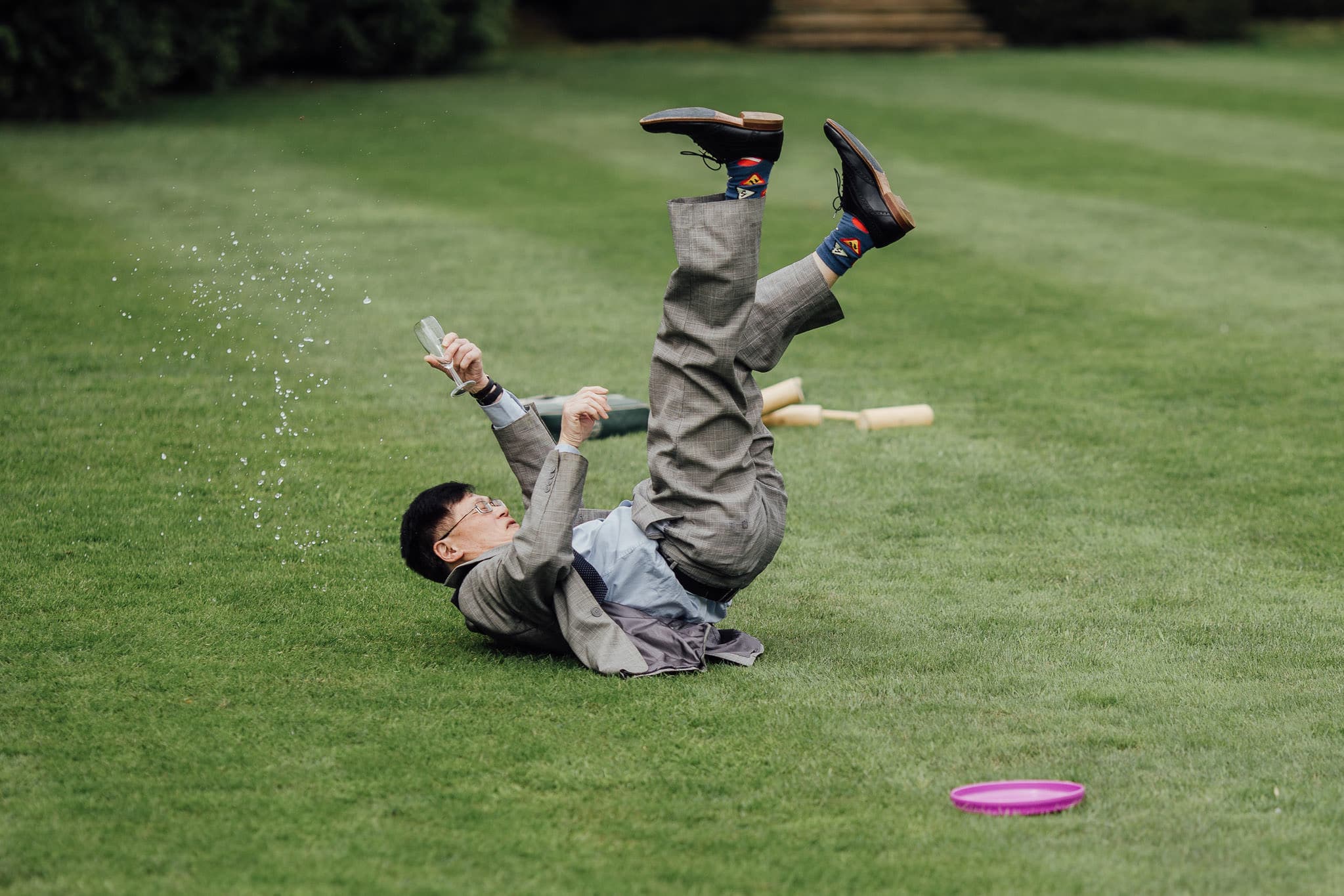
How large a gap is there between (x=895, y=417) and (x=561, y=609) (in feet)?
10.1

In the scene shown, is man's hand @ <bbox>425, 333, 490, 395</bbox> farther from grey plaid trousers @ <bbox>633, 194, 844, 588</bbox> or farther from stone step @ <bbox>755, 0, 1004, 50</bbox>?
stone step @ <bbox>755, 0, 1004, 50</bbox>

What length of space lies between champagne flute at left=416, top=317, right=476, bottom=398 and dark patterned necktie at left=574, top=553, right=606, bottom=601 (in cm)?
61

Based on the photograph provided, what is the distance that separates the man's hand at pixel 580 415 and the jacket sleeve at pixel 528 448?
24 cm

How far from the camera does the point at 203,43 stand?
1755 centimetres

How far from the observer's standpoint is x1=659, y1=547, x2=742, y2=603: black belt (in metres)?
4.44

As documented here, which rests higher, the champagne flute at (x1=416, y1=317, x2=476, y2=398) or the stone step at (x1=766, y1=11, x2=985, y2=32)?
the stone step at (x1=766, y1=11, x2=985, y2=32)

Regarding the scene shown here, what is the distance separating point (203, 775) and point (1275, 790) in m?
2.54

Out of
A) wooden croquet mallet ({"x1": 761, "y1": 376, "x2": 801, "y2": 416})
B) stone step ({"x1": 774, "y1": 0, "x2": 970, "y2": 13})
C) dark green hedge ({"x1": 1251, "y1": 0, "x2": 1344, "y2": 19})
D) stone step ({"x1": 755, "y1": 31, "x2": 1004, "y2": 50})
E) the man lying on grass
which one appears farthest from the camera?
dark green hedge ({"x1": 1251, "y1": 0, "x2": 1344, "y2": 19})

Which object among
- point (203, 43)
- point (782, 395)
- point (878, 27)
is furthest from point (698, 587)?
point (878, 27)

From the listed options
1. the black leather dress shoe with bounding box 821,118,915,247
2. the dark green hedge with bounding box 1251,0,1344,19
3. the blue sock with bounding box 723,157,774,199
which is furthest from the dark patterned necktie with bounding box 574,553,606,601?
the dark green hedge with bounding box 1251,0,1344,19

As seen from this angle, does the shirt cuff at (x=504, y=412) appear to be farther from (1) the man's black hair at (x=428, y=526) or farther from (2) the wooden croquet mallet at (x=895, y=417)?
(2) the wooden croquet mallet at (x=895, y=417)

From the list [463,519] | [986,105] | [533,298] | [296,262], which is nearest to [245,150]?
[296,262]

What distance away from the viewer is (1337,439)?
267 inches

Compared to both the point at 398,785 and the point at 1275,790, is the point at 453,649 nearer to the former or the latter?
the point at 398,785
